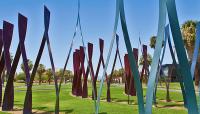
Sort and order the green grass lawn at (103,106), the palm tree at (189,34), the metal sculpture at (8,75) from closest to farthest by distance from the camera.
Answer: the green grass lawn at (103,106) < the metal sculpture at (8,75) < the palm tree at (189,34)

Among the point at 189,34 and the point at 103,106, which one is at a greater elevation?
the point at 189,34

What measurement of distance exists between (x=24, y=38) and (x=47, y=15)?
2.21 m

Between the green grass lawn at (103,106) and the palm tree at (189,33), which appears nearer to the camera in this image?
the green grass lawn at (103,106)

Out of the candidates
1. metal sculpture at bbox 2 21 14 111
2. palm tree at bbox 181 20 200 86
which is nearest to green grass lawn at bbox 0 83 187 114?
metal sculpture at bbox 2 21 14 111

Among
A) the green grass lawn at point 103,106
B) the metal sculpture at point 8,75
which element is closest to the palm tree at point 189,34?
the green grass lawn at point 103,106

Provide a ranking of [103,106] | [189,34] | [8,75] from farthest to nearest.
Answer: [189,34] < [103,106] < [8,75]

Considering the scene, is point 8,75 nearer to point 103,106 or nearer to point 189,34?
point 103,106

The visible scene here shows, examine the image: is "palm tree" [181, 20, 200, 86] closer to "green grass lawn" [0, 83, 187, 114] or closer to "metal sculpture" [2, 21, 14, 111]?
"green grass lawn" [0, 83, 187, 114]

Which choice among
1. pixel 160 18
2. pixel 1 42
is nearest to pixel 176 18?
pixel 160 18

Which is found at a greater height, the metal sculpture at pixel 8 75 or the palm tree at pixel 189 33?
the palm tree at pixel 189 33

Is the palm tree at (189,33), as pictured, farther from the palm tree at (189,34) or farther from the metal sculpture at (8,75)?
the metal sculpture at (8,75)

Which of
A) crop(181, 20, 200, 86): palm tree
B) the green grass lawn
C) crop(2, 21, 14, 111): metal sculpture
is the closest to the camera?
the green grass lawn

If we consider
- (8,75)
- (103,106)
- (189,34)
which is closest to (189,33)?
(189,34)

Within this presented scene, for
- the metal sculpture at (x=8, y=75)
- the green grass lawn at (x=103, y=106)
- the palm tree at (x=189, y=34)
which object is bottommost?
the green grass lawn at (x=103, y=106)
